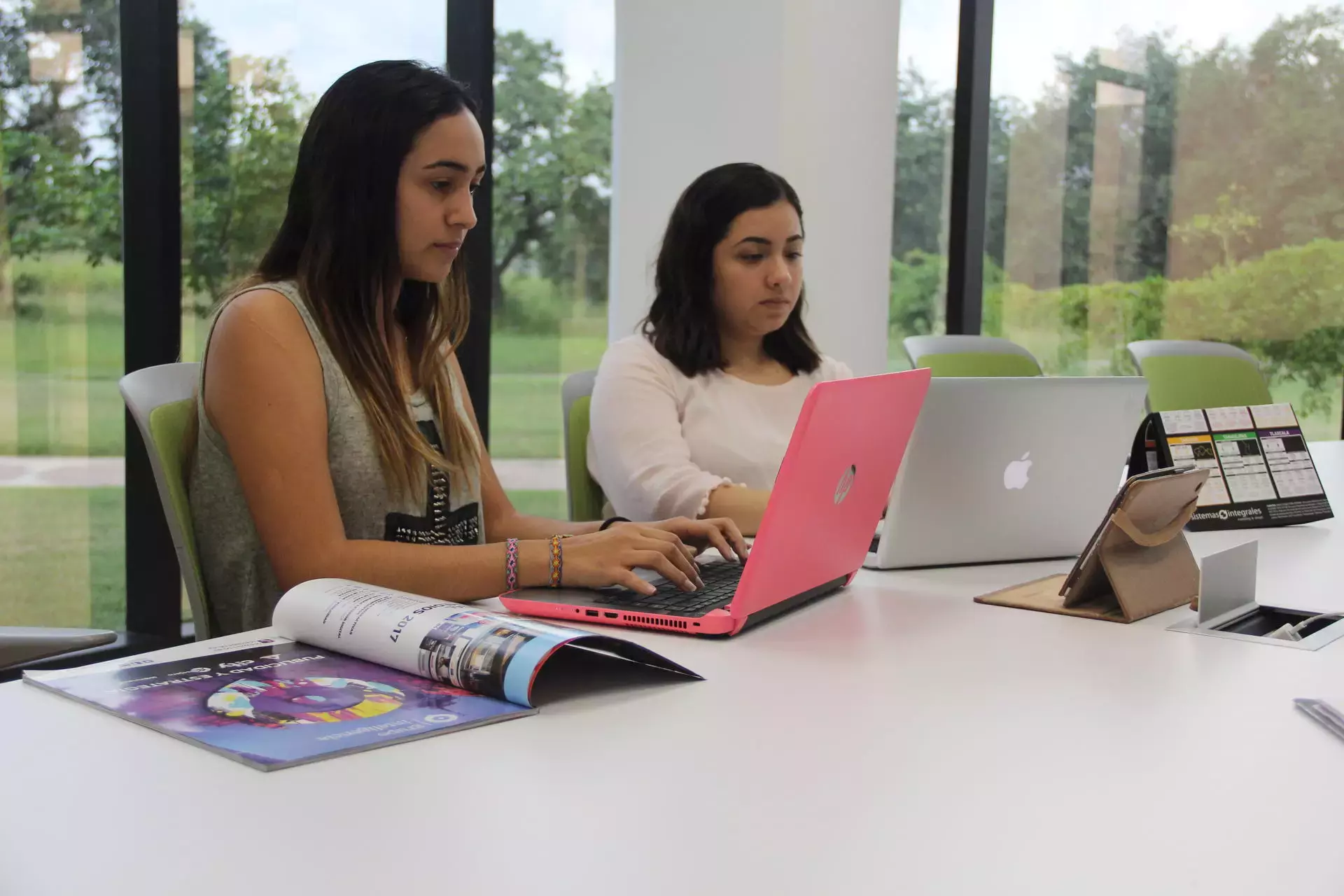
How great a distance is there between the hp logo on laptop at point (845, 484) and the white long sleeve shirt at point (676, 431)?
718 mm

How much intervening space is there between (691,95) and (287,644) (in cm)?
279

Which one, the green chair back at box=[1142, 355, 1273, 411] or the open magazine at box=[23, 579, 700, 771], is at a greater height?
the green chair back at box=[1142, 355, 1273, 411]

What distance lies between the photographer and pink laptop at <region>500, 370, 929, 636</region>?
44.8 inches

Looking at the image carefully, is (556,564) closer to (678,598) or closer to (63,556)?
(678,598)

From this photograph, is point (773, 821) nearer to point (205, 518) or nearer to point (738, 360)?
point (205, 518)

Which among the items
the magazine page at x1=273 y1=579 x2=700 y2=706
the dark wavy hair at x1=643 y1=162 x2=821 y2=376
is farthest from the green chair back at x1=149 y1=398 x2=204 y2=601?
the dark wavy hair at x1=643 y1=162 x2=821 y2=376

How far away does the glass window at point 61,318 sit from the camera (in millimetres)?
2592

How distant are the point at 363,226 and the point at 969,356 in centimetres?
209

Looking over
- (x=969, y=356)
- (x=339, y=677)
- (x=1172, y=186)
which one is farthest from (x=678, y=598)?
(x=1172, y=186)

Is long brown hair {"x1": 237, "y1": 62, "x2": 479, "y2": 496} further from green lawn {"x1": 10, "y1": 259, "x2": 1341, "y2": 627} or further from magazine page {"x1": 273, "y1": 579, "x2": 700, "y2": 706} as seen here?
green lawn {"x1": 10, "y1": 259, "x2": 1341, "y2": 627}

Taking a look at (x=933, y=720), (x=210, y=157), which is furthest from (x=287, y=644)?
(x=210, y=157)

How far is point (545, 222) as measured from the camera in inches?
137

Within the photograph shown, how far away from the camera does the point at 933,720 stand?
957mm

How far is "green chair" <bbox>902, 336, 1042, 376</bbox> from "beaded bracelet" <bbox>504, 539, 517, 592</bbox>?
1998 millimetres
